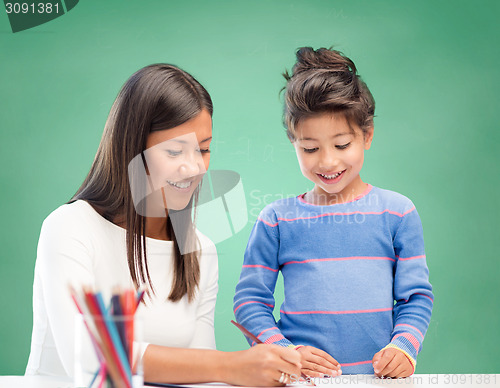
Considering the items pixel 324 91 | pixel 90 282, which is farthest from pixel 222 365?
pixel 324 91

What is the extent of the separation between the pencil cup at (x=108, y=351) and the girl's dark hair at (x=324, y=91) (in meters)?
0.70

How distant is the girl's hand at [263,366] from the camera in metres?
0.85

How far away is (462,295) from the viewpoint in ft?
7.38

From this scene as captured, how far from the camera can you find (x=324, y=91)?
4.08 ft

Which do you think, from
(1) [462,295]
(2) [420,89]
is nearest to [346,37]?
(2) [420,89]

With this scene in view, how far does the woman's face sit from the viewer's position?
104cm

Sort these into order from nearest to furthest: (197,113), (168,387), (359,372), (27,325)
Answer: (168,387) → (197,113) → (359,372) → (27,325)

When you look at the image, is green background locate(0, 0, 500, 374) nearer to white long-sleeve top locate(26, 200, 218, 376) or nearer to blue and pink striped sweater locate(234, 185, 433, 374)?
blue and pink striped sweater locate(234, 185, 433, 374)

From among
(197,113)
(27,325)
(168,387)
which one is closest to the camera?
(168,387)

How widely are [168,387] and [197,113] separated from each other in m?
0.46

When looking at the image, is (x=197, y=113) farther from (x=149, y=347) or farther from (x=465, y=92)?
(x=465, y=92)

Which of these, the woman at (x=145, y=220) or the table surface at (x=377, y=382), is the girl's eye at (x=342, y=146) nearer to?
the woman at (x=145, y=220)

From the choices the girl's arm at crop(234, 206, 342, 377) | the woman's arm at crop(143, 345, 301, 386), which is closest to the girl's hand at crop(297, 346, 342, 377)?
the girl's arm at crop(234, 206, 342, 377)

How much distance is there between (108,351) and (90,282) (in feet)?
1.08
